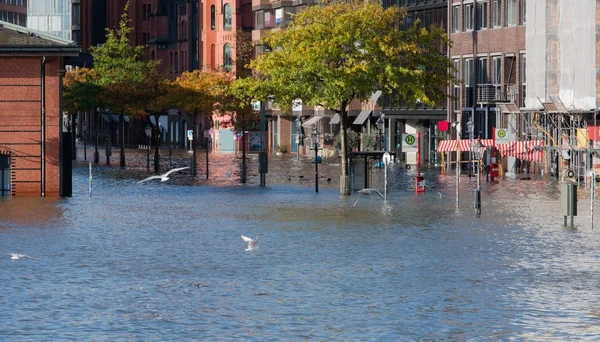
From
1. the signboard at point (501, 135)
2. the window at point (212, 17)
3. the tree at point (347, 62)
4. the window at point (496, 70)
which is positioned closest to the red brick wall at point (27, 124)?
the tree at point (347, 62)

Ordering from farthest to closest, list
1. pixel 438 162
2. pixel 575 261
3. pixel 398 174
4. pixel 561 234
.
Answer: pixel 438 162 → pixel 398 174 → pixel 561 234 → pixel 575 261

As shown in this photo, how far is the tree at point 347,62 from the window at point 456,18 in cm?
3176

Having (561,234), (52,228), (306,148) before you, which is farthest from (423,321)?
(306,148)

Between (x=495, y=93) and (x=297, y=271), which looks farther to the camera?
(x=495, y=93)

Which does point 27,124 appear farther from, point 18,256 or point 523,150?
point 523,150

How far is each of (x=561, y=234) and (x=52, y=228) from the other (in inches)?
532

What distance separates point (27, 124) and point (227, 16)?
313 feet

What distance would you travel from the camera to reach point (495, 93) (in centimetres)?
9406

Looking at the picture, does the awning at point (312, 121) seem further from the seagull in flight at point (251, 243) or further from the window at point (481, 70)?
the seagull in flight at point (251, 243)

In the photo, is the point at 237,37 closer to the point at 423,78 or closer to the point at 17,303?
the point at 423,78

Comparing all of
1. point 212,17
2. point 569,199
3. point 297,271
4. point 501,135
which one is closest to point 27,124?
point 569,199

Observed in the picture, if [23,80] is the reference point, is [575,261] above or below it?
below

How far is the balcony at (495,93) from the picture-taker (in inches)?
3600

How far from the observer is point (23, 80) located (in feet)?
191
